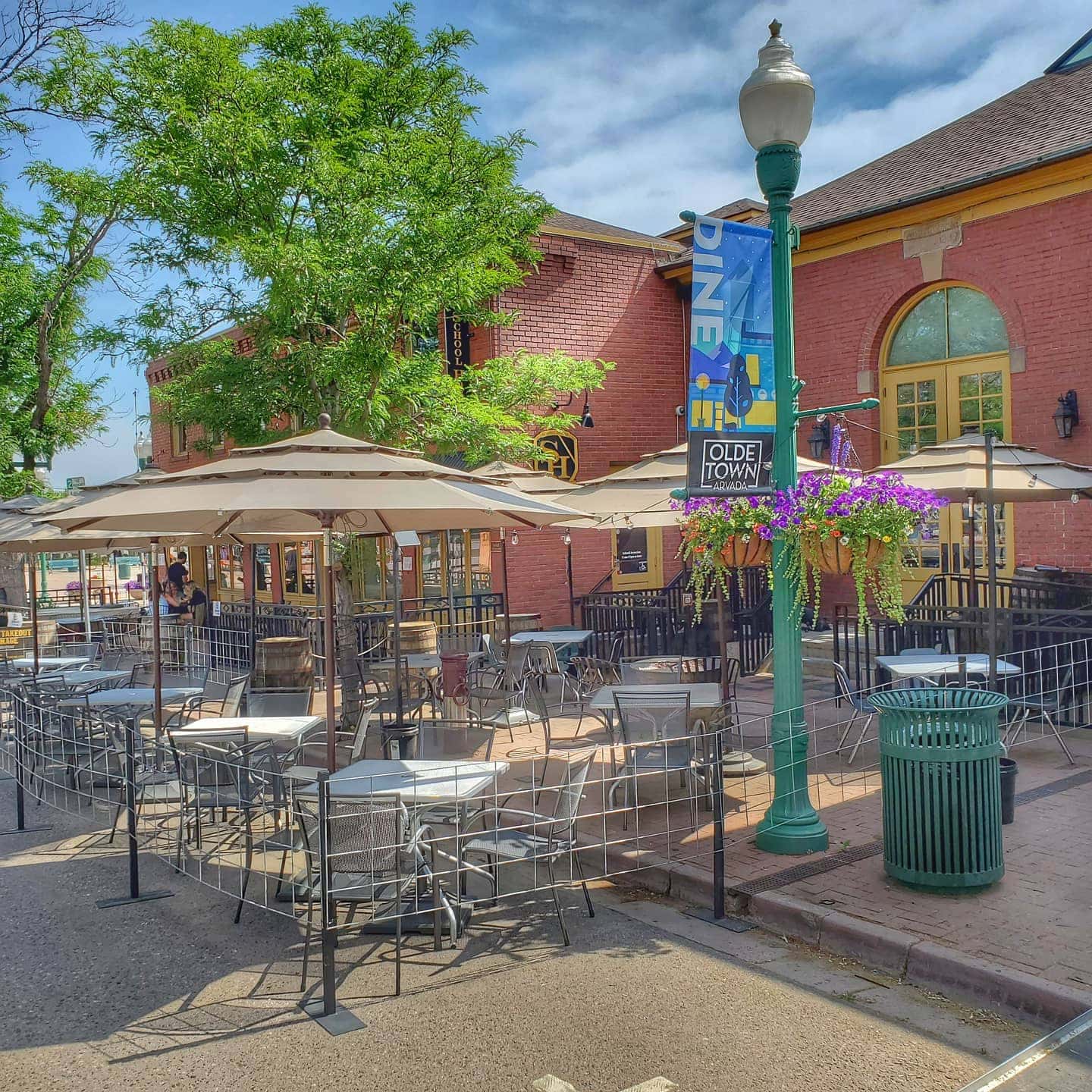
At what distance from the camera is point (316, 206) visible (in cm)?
1235

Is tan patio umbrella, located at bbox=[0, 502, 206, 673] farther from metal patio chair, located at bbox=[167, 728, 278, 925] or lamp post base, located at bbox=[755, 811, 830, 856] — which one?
lamp post base, located at bbox=[755, 811, 830, 856]

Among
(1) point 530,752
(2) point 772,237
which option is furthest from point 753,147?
(1) point 530,752

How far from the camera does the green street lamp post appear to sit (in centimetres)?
616

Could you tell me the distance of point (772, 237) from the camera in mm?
6184

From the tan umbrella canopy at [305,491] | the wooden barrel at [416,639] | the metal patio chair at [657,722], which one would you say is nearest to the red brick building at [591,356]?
the wooden barrel at [416,639]

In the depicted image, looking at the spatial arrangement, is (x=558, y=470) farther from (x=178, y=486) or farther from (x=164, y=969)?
(x=164, y=969)

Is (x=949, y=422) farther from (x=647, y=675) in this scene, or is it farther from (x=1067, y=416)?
(x=647, y=675)

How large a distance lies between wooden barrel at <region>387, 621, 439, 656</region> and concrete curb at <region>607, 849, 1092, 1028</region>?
7574 millimetres

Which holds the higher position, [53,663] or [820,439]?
[820,439]

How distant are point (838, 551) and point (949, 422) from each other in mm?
10302

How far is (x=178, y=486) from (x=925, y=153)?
588 inches

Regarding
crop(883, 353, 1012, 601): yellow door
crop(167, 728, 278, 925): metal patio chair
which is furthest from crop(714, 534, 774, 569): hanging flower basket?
crop(883, 353, 1012, 601): yellow door

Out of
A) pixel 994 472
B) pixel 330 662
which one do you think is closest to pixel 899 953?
pixel 330 662

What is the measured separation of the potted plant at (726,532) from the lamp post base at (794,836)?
143 cm
